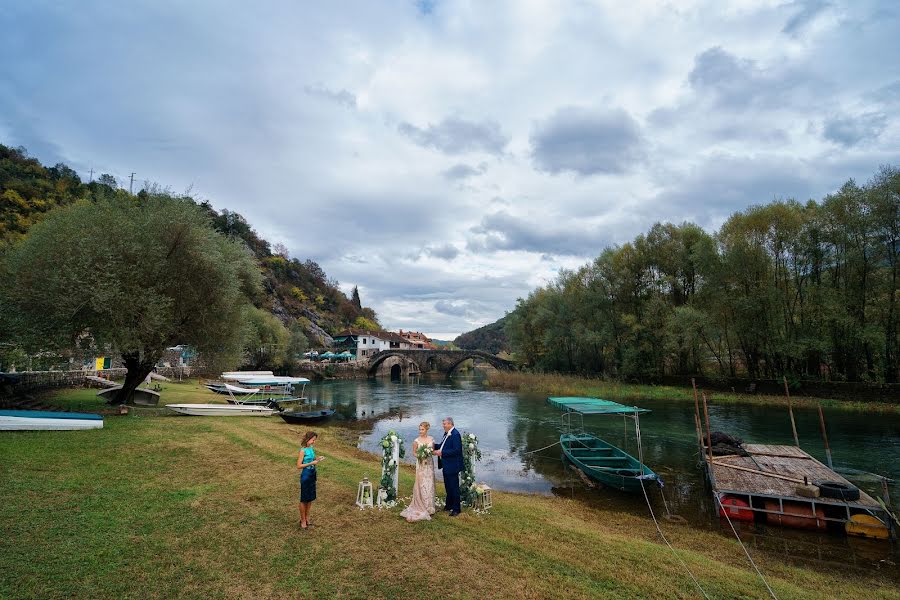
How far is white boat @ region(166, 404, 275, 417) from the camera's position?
77.4 ft

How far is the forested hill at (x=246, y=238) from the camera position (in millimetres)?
64938

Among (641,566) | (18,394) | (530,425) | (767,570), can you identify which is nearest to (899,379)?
(530,425)

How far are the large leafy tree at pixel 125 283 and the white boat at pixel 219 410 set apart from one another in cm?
293

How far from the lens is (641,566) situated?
7645mm

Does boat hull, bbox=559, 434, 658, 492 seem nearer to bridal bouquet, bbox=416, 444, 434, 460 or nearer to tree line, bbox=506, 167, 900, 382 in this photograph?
bridal bouquet, bbox=416, 444, 434, 460

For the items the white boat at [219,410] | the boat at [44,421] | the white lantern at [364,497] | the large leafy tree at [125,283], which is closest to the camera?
the white lantern at [364,497]

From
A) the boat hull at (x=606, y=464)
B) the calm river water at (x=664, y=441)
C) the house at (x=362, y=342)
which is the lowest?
the calm river water at (x=664, y=441)

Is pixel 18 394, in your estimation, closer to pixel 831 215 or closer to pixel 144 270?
pixel 144 270

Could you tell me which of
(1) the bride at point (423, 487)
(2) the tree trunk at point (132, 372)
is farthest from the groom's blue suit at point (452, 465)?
(2) the tree trunk at point (132, 372)

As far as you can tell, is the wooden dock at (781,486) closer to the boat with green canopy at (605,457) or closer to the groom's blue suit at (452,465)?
the boat with green canopy at (605,457)

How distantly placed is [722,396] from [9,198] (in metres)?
105

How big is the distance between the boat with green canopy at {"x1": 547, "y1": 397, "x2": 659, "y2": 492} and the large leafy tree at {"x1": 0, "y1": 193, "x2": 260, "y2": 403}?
20.0 meters

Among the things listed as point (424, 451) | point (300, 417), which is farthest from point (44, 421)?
point (424, 451)

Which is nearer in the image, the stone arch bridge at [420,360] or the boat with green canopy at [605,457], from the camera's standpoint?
the boat with green canopy at [605,457]
